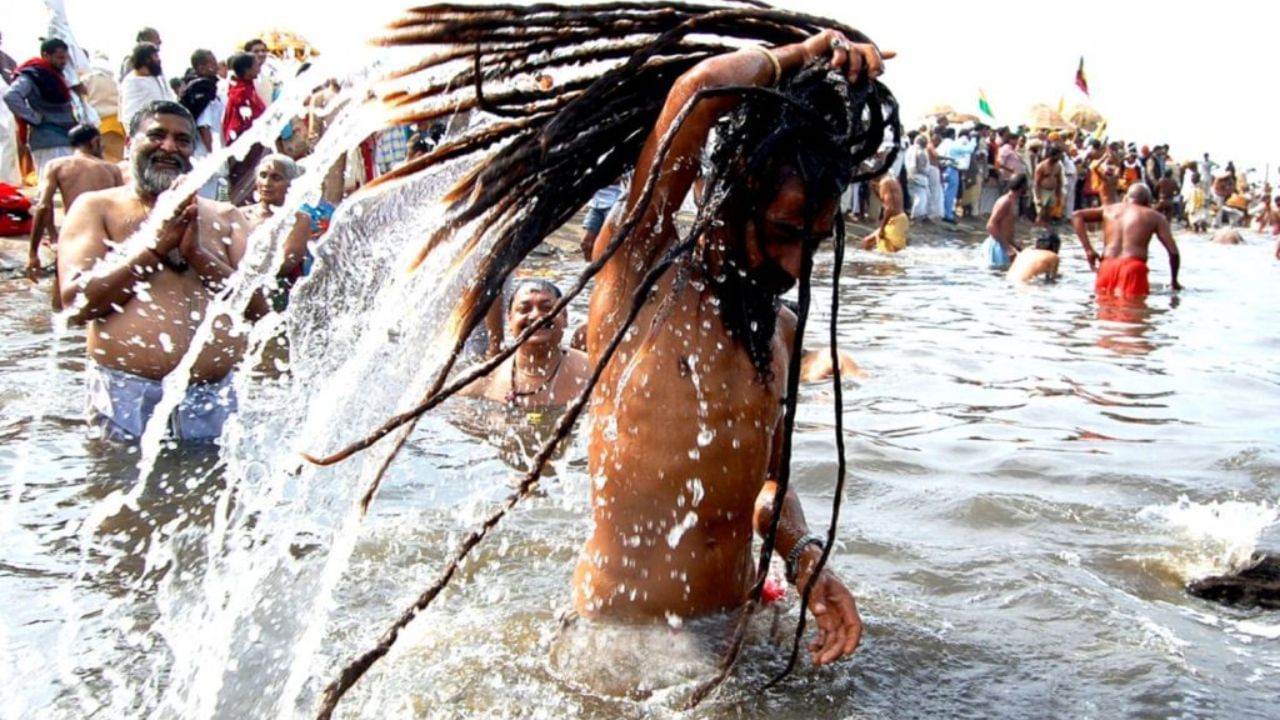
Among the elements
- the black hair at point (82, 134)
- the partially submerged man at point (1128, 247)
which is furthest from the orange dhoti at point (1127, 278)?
the black hair at point (82, 134)

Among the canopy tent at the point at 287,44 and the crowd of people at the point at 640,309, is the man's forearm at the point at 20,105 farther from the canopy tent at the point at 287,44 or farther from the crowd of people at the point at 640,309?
the canopy tent at the point at 287,44

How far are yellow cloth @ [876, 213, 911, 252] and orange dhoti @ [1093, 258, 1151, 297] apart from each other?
16.7 feet

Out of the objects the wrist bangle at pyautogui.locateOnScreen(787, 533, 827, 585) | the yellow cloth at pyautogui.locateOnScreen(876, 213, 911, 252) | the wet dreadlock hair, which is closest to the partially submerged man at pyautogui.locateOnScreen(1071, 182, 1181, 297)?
the yellow cloth at pyautogui.locateOnScreen(876, 213, 911, 252)

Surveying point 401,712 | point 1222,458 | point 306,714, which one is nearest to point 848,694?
point 401,712

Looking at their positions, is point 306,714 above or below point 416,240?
below

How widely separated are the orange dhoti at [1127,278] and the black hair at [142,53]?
389 inches

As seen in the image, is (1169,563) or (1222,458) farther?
(1222,458)

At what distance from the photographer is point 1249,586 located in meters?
4.10

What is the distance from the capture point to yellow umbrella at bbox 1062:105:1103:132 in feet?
125

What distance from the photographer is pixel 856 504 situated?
17.3 ft

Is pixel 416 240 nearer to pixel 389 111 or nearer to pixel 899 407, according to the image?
pixel 389 111

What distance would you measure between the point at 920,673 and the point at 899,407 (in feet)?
13.2

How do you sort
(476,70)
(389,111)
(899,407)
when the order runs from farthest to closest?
(899,407) < (389,111) < (476,70)

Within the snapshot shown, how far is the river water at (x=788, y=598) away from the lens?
3221 millimetres
